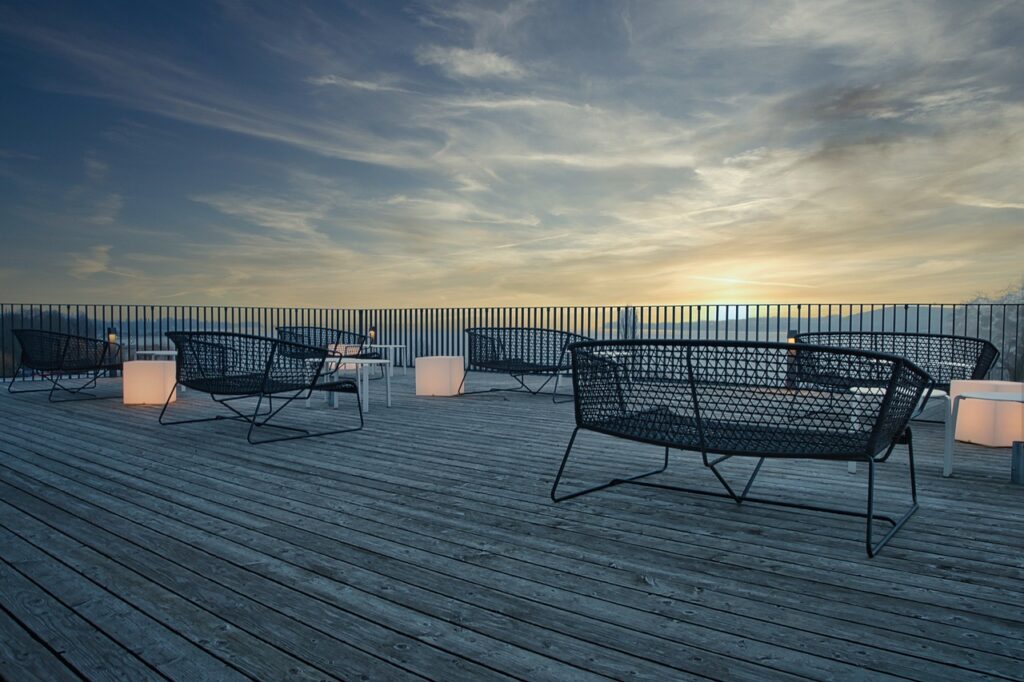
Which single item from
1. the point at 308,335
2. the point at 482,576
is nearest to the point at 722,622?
the point at 482,576

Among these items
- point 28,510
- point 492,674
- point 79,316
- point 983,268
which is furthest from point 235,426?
point 983,268

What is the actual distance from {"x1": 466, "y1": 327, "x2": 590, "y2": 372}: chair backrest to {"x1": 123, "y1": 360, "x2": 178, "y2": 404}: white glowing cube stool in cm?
350

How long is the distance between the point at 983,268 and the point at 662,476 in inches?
451

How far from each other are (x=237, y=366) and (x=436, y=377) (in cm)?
298

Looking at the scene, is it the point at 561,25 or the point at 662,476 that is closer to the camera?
the point at 662,476

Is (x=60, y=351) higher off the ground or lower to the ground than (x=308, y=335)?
lower

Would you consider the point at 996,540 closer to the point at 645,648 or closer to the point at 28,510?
the point at 645,648

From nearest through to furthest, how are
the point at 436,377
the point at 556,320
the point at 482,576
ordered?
1. the point at 482,576
2. the point at 436,377
3. the point at 556,320

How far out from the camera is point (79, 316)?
10375 millimetres

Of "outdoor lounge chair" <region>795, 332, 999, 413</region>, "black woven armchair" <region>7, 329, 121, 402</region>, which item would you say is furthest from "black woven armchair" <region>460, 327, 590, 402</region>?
"black woven armchair" <region>7, 329, 121, 402</region>

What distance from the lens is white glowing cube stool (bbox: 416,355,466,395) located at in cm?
749

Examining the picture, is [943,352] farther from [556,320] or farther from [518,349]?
[556,320]

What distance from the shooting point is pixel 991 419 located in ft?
14.6

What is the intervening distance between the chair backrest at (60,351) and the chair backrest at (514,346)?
4187 mm
